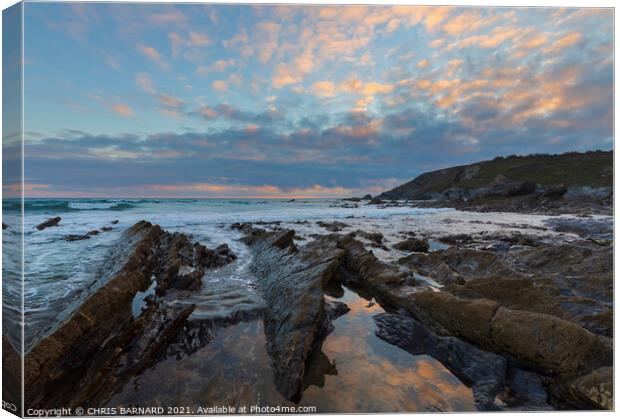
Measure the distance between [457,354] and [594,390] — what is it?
6.08 feet

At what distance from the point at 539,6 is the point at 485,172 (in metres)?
71.2

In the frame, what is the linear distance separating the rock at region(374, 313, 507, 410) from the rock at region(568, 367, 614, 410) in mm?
908

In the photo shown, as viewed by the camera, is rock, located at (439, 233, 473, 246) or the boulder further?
rock, located at (439, 233, 473, 246)

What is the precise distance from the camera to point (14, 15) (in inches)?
197

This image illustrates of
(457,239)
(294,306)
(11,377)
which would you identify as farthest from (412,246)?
(11,377)

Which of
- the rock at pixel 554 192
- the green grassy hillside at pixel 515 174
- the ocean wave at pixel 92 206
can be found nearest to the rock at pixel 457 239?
the green grassy hillside at pixel 515 174

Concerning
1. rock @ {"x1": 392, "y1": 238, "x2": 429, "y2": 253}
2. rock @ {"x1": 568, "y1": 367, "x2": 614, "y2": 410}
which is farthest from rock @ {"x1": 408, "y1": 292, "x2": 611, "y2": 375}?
rock @ {"x1": 392, "y1": 238, "x2": 429, "y2": 253}

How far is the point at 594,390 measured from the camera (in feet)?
14.2

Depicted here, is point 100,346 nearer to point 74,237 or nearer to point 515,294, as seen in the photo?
point 515,294

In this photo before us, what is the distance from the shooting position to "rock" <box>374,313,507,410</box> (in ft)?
15.5

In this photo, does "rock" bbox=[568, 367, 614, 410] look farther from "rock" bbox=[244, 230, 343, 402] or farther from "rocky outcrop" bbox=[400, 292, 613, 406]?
"rock" bbox=[244, 230, 343, 402]

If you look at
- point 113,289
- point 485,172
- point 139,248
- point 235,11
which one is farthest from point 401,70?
point 485,172

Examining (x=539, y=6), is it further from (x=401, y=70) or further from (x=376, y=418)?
(x=376, y=418)

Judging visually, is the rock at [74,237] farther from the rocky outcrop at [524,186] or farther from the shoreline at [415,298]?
the rocky outcrop at [524,186]
